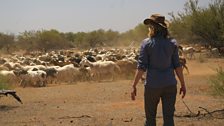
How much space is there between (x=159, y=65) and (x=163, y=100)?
55 cm

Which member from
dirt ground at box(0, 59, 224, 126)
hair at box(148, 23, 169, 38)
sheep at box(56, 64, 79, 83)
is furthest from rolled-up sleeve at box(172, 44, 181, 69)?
sheep at box(56, 64, 79, 83)

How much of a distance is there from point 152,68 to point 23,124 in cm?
475

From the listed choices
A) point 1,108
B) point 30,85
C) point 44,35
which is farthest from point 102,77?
point 44,35

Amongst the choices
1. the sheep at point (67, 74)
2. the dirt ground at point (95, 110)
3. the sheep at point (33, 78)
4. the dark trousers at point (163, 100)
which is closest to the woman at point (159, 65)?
the dark trousers at point (163, 100)

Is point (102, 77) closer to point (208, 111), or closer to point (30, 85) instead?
point (30, 85)

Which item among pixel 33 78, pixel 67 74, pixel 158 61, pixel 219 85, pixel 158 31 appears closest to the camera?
pixel 158 61

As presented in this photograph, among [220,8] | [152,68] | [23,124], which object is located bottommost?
[23,124]

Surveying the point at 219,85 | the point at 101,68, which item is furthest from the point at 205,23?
the point at 219,85

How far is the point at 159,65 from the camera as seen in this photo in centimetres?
664

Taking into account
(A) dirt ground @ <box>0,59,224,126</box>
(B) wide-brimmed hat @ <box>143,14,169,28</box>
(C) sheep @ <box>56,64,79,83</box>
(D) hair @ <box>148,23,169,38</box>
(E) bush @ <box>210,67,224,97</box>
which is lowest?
(A) dirt ground @ <box>0,59,224,126</box>

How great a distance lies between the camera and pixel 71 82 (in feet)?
82.6

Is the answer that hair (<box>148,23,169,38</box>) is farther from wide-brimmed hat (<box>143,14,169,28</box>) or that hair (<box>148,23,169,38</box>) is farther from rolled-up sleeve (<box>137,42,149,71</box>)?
rolled-up sleeve (<box>137,42,149,71</box>)

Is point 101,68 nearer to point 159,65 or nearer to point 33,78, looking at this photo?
point 33,78

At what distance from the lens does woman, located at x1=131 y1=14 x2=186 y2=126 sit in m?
6.62
